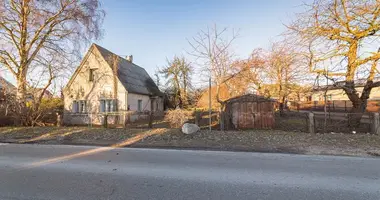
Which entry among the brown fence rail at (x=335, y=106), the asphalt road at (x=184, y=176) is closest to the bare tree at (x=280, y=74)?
the brown fence rail at (x=335, y=106)

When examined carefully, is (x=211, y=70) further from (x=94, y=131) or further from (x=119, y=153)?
(x=119, y=153)

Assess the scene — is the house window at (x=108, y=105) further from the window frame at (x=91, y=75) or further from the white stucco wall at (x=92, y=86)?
the window frame at (x=91, y=75)

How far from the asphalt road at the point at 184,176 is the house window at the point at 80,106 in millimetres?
12579

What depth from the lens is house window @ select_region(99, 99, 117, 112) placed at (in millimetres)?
17266

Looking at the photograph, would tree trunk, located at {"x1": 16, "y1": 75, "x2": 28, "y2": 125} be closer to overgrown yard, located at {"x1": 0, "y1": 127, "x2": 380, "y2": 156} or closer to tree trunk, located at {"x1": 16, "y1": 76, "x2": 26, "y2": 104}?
tree trunk, located at {"x1": 16, "y1": 76, "x2": 26, "y2": 104}

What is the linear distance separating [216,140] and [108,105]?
1273 cm

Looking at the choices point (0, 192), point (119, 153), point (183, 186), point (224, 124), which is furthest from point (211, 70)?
point (0, 192)

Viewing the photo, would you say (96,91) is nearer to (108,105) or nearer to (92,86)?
(92,86)

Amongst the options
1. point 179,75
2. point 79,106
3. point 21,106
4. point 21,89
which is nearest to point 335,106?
point 179,75

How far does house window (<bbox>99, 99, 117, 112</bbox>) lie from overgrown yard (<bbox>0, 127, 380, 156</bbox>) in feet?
24.6

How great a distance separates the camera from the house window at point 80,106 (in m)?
18.0

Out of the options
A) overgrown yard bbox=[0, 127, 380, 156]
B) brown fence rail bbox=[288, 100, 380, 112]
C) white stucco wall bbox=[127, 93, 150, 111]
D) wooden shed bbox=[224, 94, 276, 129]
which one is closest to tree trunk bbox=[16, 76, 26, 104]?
overgrown yard bbox=[0, 127, 380, 156]

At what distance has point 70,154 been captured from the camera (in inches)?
238

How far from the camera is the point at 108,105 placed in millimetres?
17531
